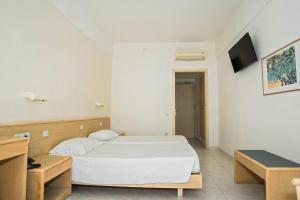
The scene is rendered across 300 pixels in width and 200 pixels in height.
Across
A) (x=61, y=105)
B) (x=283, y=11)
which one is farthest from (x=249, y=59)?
(x=61, y=105)

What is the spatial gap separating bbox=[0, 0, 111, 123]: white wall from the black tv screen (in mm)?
2656

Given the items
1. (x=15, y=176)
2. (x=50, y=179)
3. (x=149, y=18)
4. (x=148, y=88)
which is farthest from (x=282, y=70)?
(x=148, y=88)

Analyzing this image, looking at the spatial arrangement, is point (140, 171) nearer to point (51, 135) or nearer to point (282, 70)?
point (51, 135)

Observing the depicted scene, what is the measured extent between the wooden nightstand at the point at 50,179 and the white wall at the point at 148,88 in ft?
8.83

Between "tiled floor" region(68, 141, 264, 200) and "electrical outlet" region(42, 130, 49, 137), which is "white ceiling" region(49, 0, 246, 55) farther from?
"tiled floor" region(68, 141, 264, 200)

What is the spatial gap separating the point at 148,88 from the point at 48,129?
2.91 m

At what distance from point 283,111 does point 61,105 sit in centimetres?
281

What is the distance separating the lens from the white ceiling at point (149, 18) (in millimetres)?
3080

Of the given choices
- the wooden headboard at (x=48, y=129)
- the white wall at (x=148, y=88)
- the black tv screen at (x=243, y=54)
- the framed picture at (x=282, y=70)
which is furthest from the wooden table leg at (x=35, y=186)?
the white wall at (x=148, y=88)

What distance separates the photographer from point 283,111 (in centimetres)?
201

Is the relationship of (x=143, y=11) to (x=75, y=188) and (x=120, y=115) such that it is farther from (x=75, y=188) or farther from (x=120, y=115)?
(x=75, y=188)

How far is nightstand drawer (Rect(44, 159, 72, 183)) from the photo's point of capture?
1.59 m

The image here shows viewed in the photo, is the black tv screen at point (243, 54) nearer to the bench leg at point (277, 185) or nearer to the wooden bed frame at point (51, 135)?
the bench leg at point (277, 185)

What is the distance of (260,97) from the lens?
2535 millimetres
